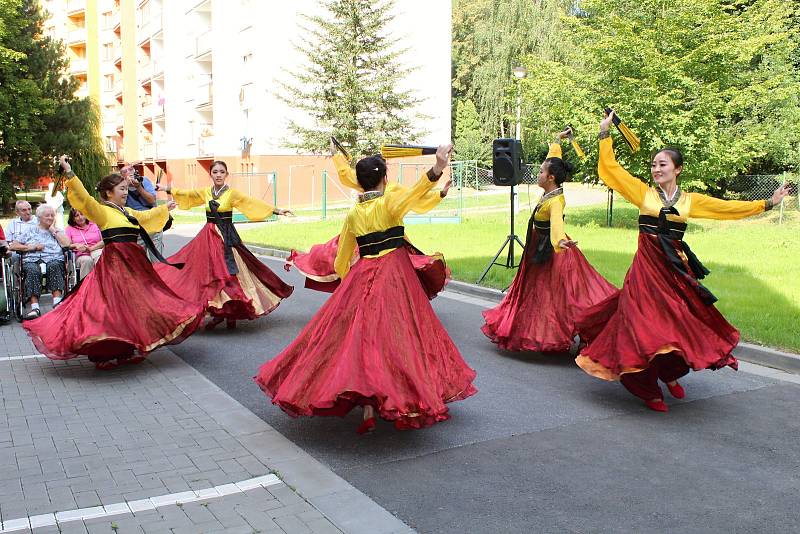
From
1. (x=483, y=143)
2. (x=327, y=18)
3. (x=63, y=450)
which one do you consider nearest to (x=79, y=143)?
(x=327, y=18)

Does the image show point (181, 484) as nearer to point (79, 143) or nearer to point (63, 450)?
point (63, 450)

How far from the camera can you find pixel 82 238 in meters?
11.1

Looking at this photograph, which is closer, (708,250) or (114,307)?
(114,307)

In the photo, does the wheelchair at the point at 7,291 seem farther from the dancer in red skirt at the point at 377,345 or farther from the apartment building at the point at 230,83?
the apartment building at the point at 230,83

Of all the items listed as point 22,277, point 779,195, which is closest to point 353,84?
point 22,277

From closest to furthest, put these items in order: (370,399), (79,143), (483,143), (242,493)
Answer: (242,493) → (370,399) → (79,143) → (483,143)

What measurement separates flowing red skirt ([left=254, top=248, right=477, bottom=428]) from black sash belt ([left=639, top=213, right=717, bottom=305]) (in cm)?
193

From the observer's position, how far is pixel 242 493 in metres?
4.43

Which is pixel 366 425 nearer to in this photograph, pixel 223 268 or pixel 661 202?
pixel 661 202

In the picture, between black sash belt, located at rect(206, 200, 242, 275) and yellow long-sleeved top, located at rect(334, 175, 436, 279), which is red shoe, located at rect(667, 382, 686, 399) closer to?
yellow long-sleeved top, located at rect(334, 175, 436, 279)

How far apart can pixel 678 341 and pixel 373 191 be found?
8.48 feet

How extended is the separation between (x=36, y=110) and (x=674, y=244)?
36.2 metres

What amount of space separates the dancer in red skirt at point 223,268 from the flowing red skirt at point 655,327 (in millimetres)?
→ 4377

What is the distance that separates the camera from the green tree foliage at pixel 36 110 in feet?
115
